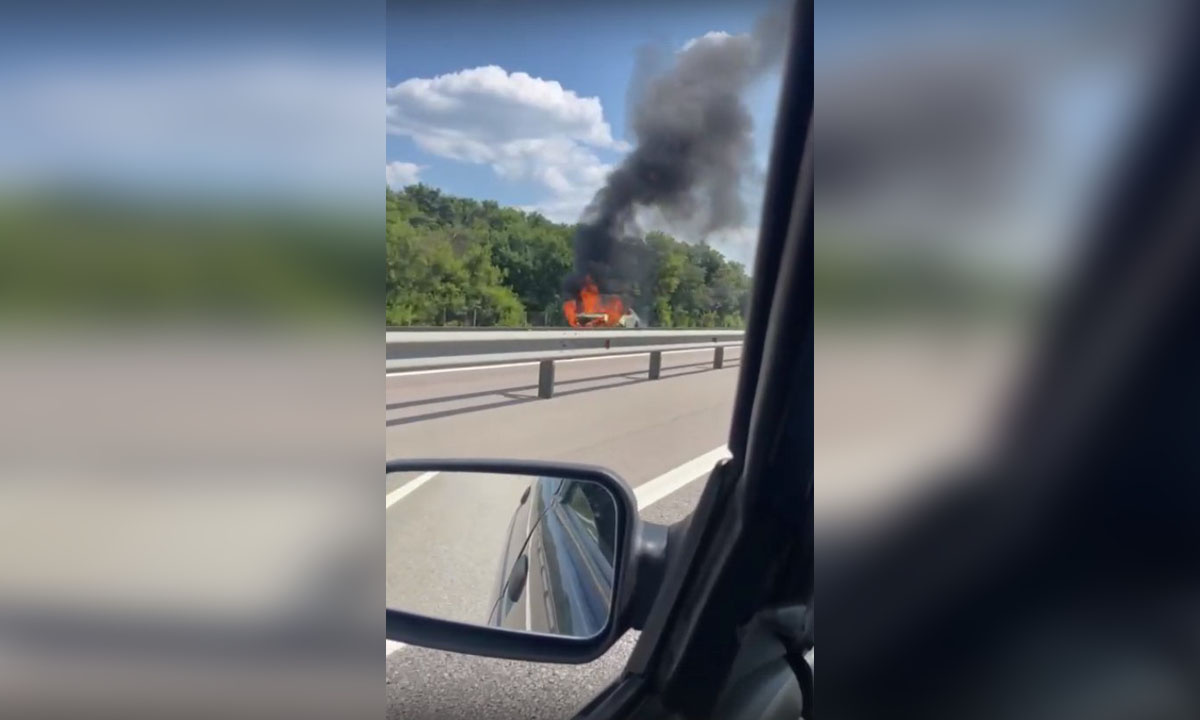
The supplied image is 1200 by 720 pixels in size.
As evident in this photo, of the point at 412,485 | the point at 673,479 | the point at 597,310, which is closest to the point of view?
the point at 597,310

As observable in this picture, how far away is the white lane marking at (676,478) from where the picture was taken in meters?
1.21

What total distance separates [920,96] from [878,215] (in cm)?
11

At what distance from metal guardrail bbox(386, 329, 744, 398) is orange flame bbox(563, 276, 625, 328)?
0.03 meters

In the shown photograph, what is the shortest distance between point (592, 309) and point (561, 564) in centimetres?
47

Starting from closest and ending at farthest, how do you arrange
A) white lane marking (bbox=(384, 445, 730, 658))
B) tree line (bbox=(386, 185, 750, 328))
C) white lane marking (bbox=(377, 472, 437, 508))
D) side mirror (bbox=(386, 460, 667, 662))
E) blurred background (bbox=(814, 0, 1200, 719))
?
blurred background (bbox=(814, 0, 1200, 719)), tree line (bbox=(386, 185, 750, 328)), white lane marking (bbox=(384, 445, 730, 658)), side mirror (bbox=(386, 460, 667, 662)), white lane marking (bbox=(377, 472, 437, 508))

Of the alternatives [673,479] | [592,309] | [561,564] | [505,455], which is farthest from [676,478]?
[505,455]

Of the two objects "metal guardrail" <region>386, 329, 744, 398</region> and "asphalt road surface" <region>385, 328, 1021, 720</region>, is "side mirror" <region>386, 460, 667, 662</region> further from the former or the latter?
"metal guardrail" <region>386, 329, 744, 398</region>

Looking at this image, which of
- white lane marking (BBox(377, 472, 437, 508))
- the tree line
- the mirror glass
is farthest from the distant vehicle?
the tree line

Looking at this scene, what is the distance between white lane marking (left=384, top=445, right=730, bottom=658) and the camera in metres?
1.21

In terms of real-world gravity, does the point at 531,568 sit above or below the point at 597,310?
below

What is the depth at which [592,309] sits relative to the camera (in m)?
1.21

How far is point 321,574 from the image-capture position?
1.09 m

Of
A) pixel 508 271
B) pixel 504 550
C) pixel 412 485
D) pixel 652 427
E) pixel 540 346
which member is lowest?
pixel 504 550

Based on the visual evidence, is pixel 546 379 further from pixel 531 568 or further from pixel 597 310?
pixel 597 310
